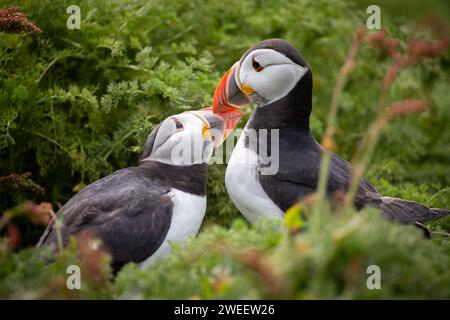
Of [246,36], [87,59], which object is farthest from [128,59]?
[246,36]

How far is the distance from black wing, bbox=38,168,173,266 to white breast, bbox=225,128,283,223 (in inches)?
18.1

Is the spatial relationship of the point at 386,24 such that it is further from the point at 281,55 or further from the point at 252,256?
the point at 252,256

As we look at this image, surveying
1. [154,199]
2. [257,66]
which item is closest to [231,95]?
[257,66]

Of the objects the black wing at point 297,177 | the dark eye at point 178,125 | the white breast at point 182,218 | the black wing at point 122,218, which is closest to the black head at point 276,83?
the black wing at point 297,177

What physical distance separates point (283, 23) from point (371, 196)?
331 cm

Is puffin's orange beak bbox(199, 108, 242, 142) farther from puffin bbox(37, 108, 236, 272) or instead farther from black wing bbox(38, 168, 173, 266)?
black wing bbox(38, 168, 173, 266)

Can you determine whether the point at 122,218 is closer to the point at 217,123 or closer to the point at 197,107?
the point at 217,123

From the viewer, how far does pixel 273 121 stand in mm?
4969

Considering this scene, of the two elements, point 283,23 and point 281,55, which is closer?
point 281,55

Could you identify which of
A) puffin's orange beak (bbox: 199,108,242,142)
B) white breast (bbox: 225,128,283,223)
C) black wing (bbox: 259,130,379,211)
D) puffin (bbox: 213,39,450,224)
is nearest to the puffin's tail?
puffin (bbox: 213,39,450,224)

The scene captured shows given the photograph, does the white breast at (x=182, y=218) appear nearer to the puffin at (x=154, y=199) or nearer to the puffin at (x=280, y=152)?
the puffin at (x=154, y=199)

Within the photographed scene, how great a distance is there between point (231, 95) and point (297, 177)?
838mm

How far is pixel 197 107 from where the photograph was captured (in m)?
5.96

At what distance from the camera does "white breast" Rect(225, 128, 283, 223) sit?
4.79 m
